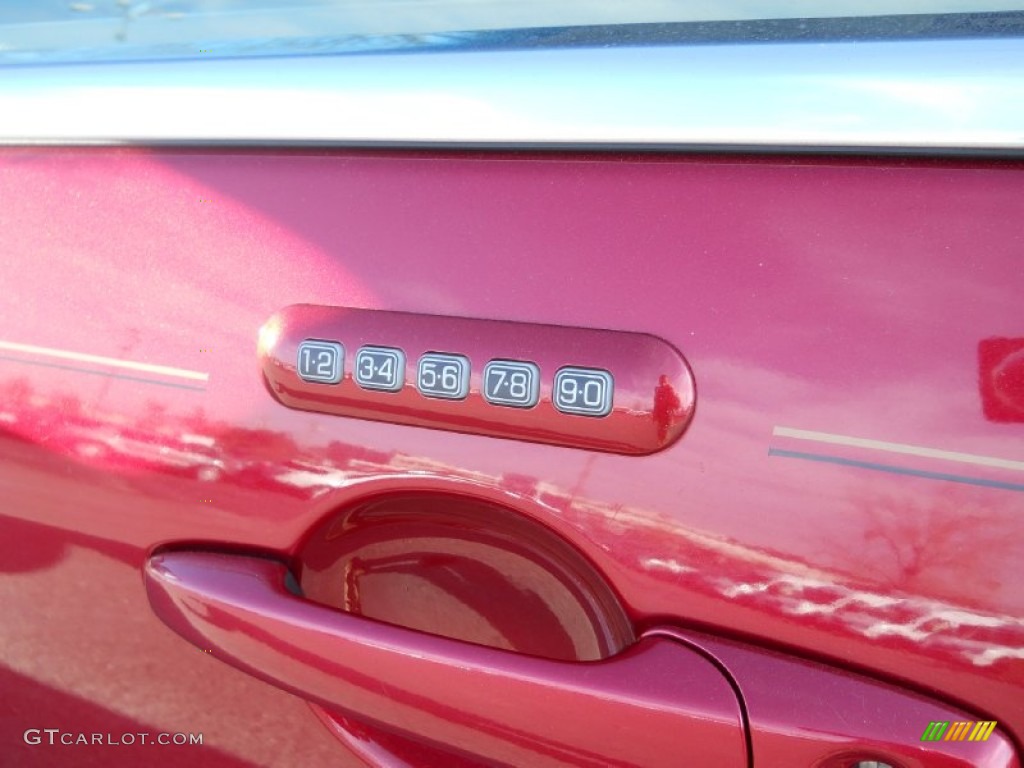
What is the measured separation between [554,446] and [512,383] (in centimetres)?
7

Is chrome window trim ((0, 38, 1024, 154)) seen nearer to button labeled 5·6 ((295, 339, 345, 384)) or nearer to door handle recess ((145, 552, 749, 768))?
button labeled 5·6 ((295, 339, 345, 384))

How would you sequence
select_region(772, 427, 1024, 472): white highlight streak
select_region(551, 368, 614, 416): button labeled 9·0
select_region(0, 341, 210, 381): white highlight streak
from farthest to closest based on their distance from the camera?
select_region(0, 341, 210, 381): white highlight streak, select_region(551, 368, 614, 416): button labeled 9·0, select_region(772, 427, 1024, 472): white highlight streak

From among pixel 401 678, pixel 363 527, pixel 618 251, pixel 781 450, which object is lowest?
pixel 401 678

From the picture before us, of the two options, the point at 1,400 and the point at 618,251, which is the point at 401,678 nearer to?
the point at 618,251

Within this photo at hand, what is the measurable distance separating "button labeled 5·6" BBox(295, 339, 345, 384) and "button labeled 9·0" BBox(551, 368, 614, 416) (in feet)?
0.70

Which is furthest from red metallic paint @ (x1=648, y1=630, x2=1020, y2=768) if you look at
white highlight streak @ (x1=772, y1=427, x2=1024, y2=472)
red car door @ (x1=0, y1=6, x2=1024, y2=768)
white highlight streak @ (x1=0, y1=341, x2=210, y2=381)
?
white highlight streak @ (x1=0, y1=341, x2=210, y2=381)

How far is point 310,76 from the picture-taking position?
908mm

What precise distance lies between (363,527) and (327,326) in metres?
0.21

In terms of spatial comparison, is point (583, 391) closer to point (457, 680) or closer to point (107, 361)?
point (457, 680)

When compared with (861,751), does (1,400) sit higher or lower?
higher

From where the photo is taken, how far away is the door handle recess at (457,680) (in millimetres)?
784

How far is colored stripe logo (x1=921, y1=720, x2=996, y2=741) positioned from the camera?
73 cm

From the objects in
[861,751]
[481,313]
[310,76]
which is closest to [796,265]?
[481,313]

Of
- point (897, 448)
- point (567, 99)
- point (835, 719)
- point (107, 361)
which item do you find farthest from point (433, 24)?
point (835, 719)
